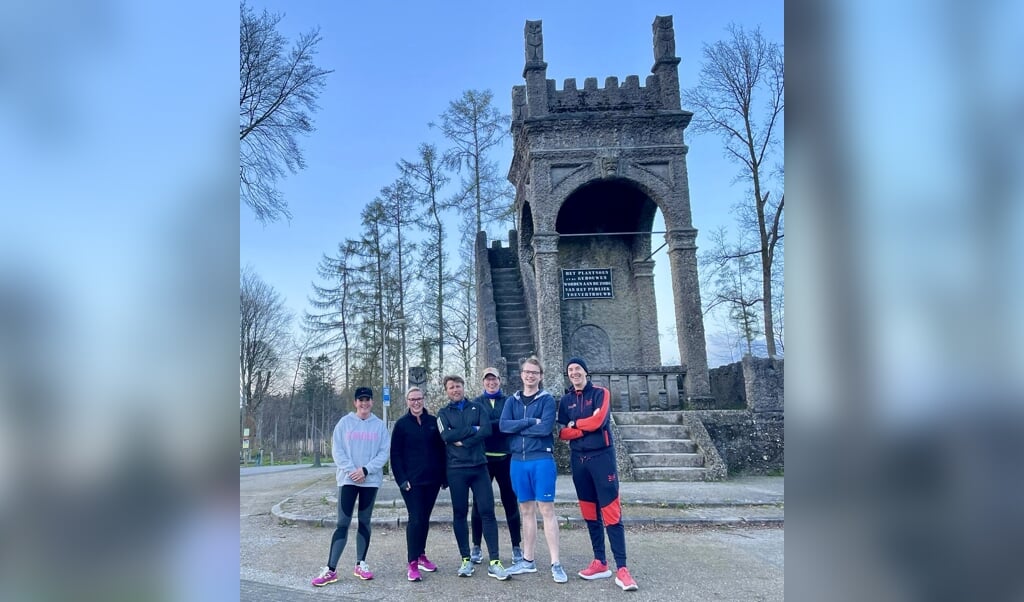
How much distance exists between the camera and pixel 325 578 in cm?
496

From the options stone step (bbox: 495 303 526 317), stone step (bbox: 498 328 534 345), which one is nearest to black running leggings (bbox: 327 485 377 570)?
stone step (bbox: 498 328 534 345)

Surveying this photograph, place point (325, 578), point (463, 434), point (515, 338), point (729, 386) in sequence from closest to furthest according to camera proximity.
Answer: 1. point (325, 578)
2. point (463, 434)
3. point (729, 386)
4. point (515, 338)

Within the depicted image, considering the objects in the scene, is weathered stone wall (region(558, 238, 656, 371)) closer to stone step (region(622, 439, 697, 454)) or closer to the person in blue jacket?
stone step (region(622, 439, 697, 454))

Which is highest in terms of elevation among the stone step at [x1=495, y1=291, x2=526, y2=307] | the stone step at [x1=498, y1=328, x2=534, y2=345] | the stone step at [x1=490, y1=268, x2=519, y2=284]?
the stone step at [x1=490, y1=268, x2=519, y2=284]

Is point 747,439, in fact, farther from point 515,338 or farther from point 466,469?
point 466,469

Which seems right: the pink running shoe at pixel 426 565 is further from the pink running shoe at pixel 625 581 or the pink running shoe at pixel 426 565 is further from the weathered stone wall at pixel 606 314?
the weathered stone wall at pixel 606 314

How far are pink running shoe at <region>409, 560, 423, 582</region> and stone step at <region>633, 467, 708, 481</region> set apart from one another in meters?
5.28

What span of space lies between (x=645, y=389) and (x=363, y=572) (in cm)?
860

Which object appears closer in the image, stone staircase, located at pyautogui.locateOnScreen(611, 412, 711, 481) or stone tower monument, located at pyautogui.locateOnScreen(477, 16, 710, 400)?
stone staircase, located at pyautogui.locateOnScreen(611, 412, 711, 481)

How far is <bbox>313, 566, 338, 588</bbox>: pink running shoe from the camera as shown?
Answer: 4906 millimetres

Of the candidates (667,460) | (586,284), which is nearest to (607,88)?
(586,284)

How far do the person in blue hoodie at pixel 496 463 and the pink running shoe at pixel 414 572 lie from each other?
2.15 feet
